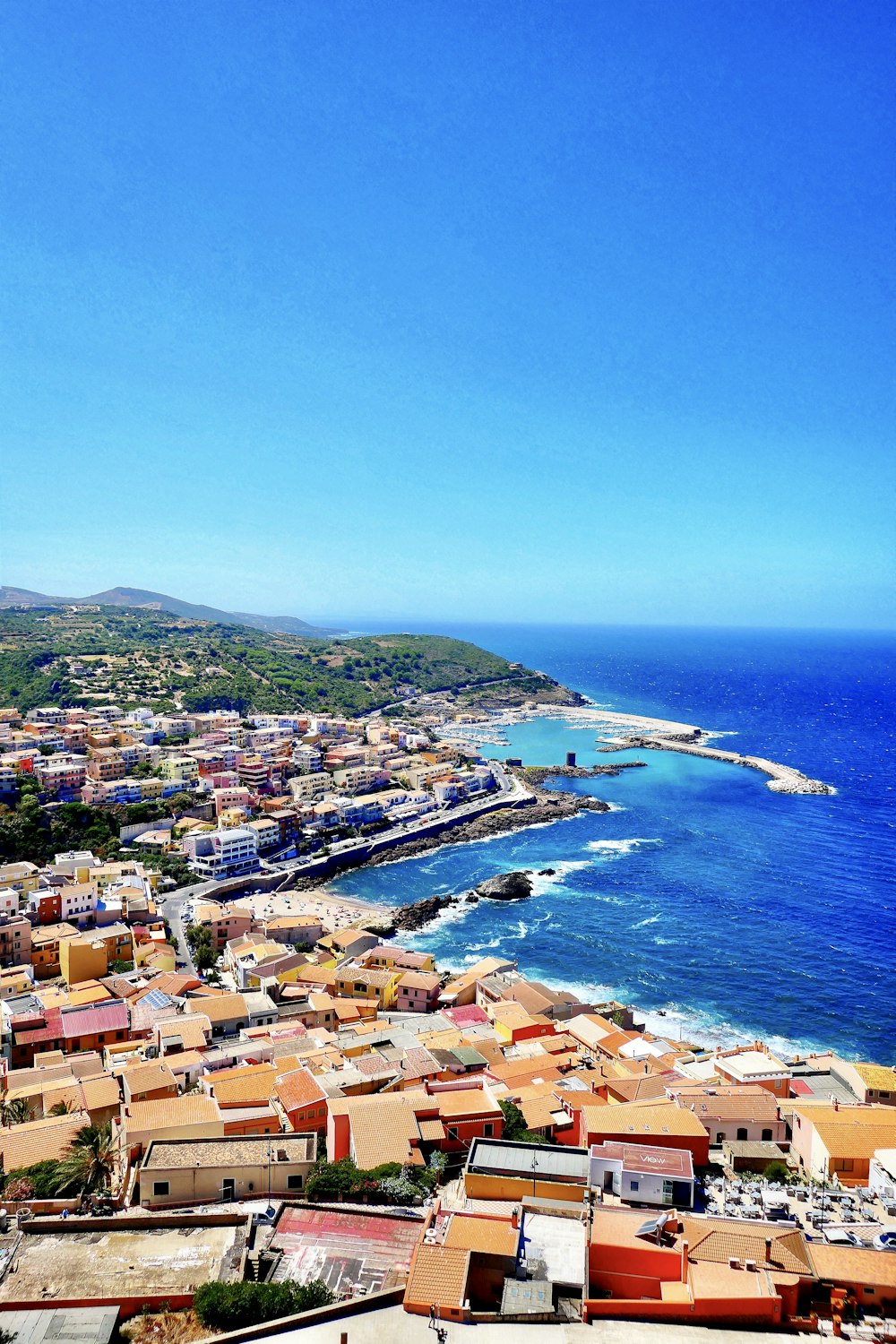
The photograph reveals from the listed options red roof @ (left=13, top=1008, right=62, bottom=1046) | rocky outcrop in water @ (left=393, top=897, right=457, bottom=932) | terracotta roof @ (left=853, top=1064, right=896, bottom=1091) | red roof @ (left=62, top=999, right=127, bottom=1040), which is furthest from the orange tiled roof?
rocky outcrop in water @ (left=393, top=897, right=457, bottom=932)

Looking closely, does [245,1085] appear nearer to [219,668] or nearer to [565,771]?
[565,771]

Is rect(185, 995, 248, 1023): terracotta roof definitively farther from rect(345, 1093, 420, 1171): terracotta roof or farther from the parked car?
the parked car

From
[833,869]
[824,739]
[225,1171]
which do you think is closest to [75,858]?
[225,1171]

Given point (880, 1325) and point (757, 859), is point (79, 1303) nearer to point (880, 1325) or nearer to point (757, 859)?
point (880, 1325)

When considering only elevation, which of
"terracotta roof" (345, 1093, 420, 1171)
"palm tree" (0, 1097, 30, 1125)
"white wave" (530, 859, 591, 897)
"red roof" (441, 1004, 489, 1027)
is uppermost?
"terracotta roof" (345, 1093, 420, 1171)

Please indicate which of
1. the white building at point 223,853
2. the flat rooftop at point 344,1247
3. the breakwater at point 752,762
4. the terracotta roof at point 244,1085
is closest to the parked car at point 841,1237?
the flat rooftop at point 344,1247

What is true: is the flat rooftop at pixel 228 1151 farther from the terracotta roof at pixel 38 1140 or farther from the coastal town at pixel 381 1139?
the terracotta roof at pixel 38 1140
